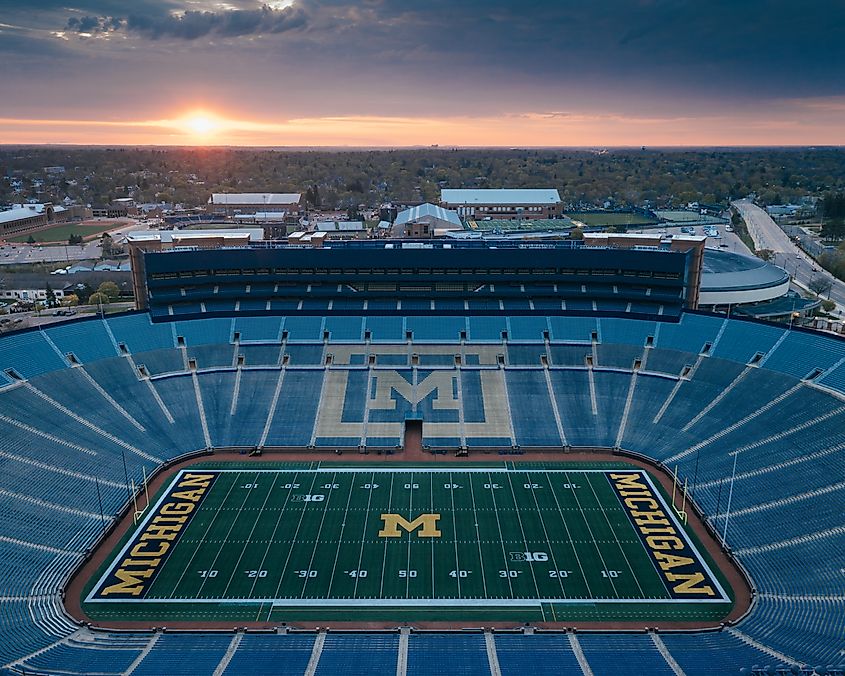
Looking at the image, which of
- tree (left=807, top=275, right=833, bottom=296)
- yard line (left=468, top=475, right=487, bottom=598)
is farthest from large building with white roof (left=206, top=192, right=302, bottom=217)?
yard line (left=468, top=475, right=487, bottom=598)

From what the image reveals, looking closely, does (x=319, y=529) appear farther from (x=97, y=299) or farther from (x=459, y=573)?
(x=97, y=299)

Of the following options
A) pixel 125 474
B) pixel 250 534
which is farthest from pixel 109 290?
pixel 250 534

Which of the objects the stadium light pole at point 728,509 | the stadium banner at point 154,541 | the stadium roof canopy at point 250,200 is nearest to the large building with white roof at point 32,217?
the stadium roof canopy at point 250,200

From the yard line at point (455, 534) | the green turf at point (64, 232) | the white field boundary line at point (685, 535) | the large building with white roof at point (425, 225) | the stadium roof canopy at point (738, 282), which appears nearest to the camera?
the white field boundary line at point (685, 535)

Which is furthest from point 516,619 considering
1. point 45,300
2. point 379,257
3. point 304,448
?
point 45,300

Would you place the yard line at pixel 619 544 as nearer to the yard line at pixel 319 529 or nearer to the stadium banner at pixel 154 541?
the yard line at pixel 319 529
